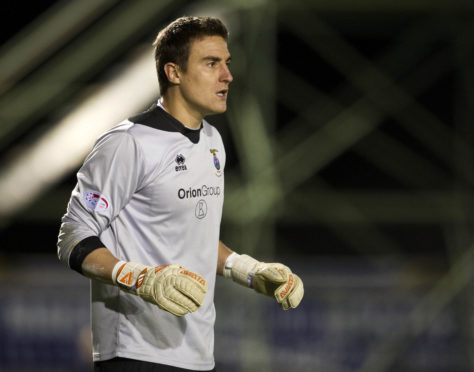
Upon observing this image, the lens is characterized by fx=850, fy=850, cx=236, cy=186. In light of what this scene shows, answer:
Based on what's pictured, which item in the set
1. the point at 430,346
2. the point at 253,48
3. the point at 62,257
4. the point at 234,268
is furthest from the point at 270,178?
the point at 62,257

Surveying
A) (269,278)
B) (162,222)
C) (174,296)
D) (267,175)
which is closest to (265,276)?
(269,278)

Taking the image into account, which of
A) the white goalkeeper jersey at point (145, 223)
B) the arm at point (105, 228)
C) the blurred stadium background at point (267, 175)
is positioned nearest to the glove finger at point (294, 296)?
the white goalkeeper jersey at point (145, 223)

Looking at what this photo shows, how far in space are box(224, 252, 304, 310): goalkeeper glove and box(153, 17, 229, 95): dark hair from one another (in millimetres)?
483

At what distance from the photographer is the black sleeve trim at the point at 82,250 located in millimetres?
1751

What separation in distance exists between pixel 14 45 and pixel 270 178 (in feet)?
6.46

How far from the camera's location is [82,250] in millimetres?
1754

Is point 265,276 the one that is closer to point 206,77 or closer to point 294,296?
point 294,296

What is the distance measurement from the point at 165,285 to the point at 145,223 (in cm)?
26

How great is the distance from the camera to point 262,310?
204 inches

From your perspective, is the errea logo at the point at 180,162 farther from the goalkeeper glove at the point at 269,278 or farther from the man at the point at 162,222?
the goalkeeper glove at the point at 269,278

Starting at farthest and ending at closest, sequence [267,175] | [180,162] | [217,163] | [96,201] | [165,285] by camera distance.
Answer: [267,175]
[217,163]
[180,162]
[96,201]
[165,285]

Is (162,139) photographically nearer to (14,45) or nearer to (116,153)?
(116,153)

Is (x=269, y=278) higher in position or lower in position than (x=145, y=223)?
lower

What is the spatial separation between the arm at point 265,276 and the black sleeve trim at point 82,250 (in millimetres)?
449
